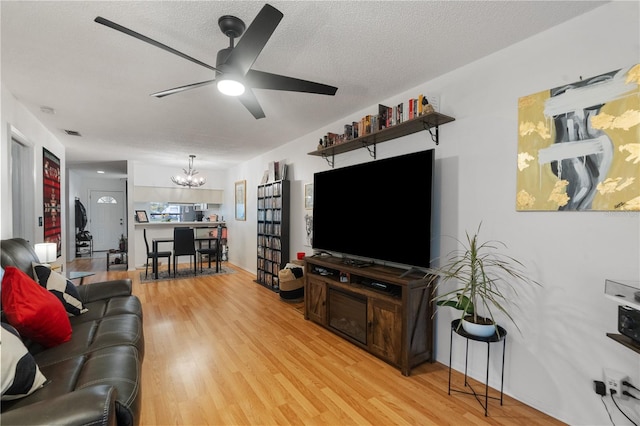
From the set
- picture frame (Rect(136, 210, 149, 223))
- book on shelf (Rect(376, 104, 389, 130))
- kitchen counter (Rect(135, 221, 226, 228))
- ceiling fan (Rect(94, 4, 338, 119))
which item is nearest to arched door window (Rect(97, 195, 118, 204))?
picture frame (Rect(136, 210, 149, 223))

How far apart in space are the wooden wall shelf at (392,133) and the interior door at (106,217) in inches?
340

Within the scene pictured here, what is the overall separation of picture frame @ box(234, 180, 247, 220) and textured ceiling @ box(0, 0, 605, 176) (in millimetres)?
2968

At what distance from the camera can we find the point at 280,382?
221cm

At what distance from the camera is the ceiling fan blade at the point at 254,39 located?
141cm

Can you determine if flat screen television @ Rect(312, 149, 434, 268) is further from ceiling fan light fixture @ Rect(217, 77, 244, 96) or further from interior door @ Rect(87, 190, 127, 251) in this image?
interior door @ Rect(87, 190, 127, 251)

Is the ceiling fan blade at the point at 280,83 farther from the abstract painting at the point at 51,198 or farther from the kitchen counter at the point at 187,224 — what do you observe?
the kitchen counter at the point at 187,224

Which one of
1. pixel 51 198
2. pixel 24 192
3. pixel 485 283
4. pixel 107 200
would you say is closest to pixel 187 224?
pixel 51 198

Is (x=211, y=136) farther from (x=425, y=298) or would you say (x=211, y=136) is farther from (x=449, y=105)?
(x=425, y=298)

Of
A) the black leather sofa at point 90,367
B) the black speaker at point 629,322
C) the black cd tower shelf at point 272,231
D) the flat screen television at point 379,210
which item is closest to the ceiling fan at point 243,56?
the flat screen television at point 379,210

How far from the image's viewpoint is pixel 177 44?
6.66 feet

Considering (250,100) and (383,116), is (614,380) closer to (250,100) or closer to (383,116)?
(383,116)

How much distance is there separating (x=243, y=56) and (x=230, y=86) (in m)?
0.23

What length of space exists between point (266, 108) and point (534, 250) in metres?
2.84

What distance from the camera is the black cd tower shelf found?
15.4 ft
